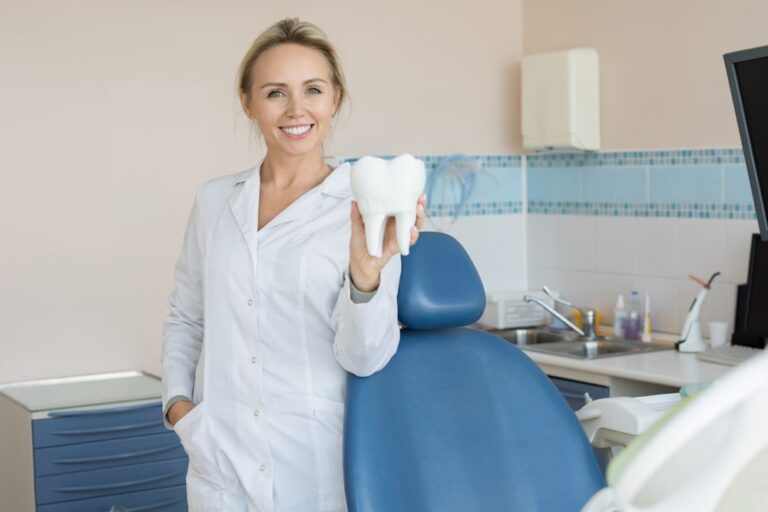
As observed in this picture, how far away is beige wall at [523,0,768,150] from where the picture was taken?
378 cm

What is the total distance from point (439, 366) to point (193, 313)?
511 mm

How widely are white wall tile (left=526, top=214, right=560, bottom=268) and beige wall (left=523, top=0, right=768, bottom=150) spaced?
44 centimetres

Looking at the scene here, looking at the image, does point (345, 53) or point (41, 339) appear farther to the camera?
point (345, 53)

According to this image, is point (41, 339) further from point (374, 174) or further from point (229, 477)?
point (374, 174)

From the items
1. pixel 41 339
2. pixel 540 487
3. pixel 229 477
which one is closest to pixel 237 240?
pixel 229 477

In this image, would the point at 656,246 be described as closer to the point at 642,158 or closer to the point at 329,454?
the point at 642,158

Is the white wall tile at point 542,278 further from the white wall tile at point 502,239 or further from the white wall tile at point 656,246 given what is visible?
the white wall tile at point 656,246

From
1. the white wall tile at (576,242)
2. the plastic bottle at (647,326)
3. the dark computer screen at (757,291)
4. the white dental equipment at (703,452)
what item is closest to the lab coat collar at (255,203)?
the white dental equipment at (703,452)

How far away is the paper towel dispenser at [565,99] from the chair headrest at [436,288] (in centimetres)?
206

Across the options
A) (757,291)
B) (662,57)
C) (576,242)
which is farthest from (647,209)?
(757,291)

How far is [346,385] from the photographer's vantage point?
2133 millimetres

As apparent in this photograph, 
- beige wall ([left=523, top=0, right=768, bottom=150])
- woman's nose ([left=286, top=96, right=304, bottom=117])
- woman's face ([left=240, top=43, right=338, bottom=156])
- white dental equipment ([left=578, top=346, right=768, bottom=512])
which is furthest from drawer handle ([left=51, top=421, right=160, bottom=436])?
white dental equipment ([left=578, top=346, right=768, bottom=512])

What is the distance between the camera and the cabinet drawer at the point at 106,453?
341 centimetres

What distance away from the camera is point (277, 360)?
2061 millimetres
